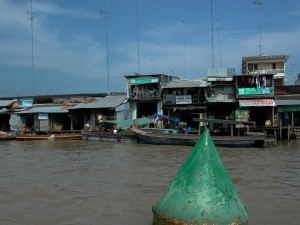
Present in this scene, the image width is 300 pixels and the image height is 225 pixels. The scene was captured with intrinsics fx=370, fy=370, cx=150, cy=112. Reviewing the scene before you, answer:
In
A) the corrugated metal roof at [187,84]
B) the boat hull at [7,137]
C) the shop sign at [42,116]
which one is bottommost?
the boat hull at [7,137]

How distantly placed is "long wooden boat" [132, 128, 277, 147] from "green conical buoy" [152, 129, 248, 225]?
56.2 ft

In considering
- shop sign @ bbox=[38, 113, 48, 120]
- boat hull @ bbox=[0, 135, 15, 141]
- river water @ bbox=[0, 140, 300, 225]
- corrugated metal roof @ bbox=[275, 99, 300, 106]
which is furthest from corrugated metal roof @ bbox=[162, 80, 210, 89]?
river water @ bbox=[0, 140, 300, 225]

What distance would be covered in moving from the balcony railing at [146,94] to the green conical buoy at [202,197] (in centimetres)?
2695

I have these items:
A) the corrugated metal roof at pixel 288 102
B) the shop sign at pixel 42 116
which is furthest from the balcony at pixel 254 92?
the shop sign at pixel 42 116

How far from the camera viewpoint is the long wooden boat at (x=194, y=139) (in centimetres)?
2144

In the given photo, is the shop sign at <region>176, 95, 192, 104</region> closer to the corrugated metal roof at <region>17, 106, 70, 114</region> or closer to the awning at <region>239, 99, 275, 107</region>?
the awning at <region>239, 99, 275, 107</region>

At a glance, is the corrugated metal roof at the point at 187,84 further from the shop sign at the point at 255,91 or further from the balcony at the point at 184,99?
the shop sign at the point at 255,91

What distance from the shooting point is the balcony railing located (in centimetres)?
3217

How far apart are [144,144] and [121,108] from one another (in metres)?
8.58

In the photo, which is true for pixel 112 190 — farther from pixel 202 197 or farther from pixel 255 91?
pixel 255 91

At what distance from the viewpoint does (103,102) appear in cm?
3384

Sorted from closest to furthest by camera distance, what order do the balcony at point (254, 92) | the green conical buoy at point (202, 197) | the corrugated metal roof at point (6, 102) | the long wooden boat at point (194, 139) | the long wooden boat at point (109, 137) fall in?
the green conical buoy at point (202, 197) < the long wooden boat at point (194, 139) < the long wooden boat at point (109, 137) < the balcony at point (254, 92) < the corrugated metal roof at point (6, 102)

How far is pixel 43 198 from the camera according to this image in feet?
27.6

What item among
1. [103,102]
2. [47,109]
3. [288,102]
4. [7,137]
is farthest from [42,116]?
[288,102]
